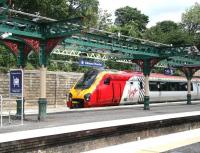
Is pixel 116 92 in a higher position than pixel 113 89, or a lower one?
lower

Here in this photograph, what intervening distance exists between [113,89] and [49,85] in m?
4.47

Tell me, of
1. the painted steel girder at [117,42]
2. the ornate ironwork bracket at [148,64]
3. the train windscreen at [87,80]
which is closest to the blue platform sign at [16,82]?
the painted steel girder at [117,42]

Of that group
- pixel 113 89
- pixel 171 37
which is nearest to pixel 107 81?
pixel 113 89

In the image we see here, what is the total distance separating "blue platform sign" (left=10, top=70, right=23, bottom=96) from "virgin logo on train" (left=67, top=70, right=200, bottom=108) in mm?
11876

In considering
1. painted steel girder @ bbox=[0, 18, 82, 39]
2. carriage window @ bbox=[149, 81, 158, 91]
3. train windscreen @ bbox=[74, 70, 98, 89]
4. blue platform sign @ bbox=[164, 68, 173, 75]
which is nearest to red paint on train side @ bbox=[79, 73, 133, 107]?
train windscreen @ bbox=[74, 70, 98, 89]

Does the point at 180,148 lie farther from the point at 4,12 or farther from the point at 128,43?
the point at 128,43

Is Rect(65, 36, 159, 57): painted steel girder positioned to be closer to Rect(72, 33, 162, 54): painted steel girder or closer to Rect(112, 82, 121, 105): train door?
Rect(72, 33, 162, 54): painted steel girder

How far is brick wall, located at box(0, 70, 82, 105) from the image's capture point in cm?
2636

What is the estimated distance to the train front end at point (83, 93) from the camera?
2802cm

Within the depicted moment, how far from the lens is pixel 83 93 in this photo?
92.0 ft

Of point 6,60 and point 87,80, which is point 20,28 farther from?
point 6,60

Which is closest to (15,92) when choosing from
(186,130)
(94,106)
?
(186,130)

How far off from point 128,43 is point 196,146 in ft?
42.2

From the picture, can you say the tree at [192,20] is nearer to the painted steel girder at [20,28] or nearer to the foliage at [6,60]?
the foliage at [6,60]
